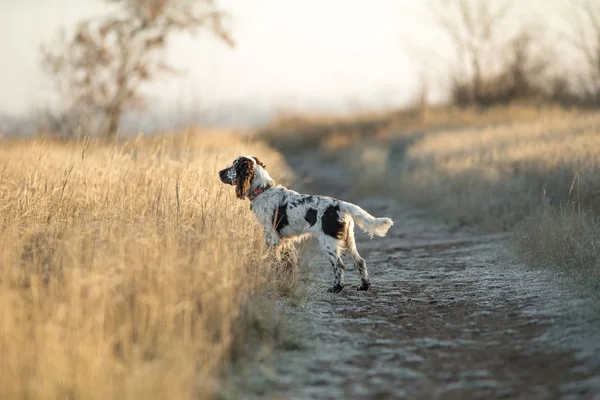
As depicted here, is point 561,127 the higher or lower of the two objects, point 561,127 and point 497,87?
the lower

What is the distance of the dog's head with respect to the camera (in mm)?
6801

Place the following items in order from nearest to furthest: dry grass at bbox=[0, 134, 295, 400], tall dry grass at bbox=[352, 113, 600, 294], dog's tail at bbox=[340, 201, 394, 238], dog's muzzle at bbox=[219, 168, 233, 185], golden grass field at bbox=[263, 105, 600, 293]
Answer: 1. dry grass at bbox=[0, 134, 295, 400]
2. dog's tail at bbox=[340, 201, 394, 238]
3. dog's muzzle at bbox=[219, 168, 233, 185]
4. tall dry grass at bbox=[352, 113, 600, 294]
5. golden grass field at bbox=[263, 105, 600, 293]

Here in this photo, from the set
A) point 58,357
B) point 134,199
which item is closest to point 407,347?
point 58,357

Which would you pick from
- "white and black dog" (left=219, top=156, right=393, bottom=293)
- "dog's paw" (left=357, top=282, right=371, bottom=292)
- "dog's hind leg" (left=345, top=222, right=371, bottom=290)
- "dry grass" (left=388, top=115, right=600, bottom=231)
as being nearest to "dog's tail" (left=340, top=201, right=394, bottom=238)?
"white and black dog" (left=219, top=156, right=393, bottom=293)

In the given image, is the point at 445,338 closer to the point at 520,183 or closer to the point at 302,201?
the point at 302,201

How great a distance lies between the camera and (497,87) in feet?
84.0

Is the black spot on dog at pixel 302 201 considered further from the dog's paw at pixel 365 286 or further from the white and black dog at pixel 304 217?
the dog's paw at pixel 365 286

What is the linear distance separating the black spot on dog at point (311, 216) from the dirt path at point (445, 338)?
0.66 m

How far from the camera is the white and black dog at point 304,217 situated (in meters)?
6.34

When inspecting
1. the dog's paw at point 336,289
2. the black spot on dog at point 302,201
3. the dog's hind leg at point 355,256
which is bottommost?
the dog's paw at point 336,289

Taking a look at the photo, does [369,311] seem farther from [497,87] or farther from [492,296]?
[497,87]

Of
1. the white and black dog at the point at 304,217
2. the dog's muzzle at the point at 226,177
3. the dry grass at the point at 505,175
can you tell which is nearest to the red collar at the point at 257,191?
the white and black dog at the point at 304,217

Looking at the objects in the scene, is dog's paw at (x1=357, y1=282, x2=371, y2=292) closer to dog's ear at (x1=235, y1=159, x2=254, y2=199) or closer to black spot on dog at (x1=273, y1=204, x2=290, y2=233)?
black spot on dog at (x1=273, y1=204, x2=290, y2=233)

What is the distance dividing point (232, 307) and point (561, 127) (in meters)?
13.9
